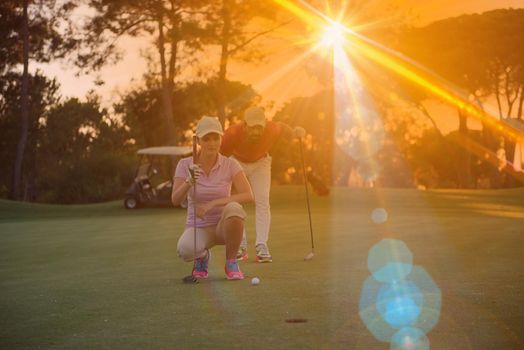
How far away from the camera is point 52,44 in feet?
133

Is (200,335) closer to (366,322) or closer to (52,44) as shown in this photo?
(366,322)

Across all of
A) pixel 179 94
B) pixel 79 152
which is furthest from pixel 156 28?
pixel 79 152

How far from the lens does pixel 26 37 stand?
4119cm

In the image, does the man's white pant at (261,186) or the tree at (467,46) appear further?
the tree at (467,46)

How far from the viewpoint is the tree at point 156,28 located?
121 feet

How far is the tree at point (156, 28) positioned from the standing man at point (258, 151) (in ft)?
87.6

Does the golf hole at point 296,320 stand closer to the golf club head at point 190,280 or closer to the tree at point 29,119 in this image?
the golf club head at point 190,280

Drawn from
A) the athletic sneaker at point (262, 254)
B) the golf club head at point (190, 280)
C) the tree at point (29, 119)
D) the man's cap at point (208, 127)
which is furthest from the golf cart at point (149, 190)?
the tree at point (29, 119)

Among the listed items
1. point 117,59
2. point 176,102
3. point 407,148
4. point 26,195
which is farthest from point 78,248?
point 407,148

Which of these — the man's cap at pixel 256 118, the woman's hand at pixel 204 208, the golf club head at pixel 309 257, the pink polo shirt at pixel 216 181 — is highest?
the man's cap at pixel 256 118

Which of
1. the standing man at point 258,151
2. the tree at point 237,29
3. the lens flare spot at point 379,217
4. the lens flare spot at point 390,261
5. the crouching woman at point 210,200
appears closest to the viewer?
the crouching woman at point 210,200

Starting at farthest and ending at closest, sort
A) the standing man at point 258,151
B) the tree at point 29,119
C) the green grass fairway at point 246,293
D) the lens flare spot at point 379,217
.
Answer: the tree at point 29,119 < the lens flare spot at point 379,217 < the standing man at point 258,151 < the green grass fairway at point 246,293

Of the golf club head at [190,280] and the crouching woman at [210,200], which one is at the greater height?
the crouching woman at [210,200]

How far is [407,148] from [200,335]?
7492cm
